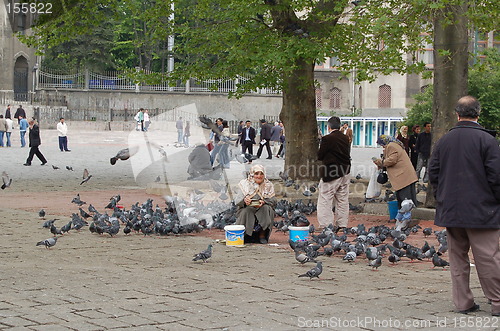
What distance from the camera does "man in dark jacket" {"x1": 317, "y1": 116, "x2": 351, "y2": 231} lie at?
13742mm

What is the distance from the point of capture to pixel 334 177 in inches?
539

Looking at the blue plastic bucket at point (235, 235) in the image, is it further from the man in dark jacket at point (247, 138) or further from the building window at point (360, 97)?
the building window at point (360, 97)

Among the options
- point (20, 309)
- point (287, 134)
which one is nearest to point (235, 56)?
point (287, 134)

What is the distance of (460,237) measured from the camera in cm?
748

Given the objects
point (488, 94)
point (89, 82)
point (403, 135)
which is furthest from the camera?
point (89, 82)

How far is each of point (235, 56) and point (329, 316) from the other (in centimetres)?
1253

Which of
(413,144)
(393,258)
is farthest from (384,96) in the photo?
(393,258)

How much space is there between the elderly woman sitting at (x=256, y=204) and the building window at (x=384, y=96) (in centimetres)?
5014

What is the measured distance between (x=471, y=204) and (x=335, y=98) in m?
58.6

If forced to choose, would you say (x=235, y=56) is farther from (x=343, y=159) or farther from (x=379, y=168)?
(x=343, y=159)

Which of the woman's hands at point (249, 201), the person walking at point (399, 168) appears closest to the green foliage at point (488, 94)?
the person walking at point (399, 168)

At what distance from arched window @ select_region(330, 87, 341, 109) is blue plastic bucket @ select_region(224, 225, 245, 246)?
5414 centimetres

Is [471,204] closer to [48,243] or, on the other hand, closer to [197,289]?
[197,289]

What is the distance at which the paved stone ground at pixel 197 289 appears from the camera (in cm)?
694
